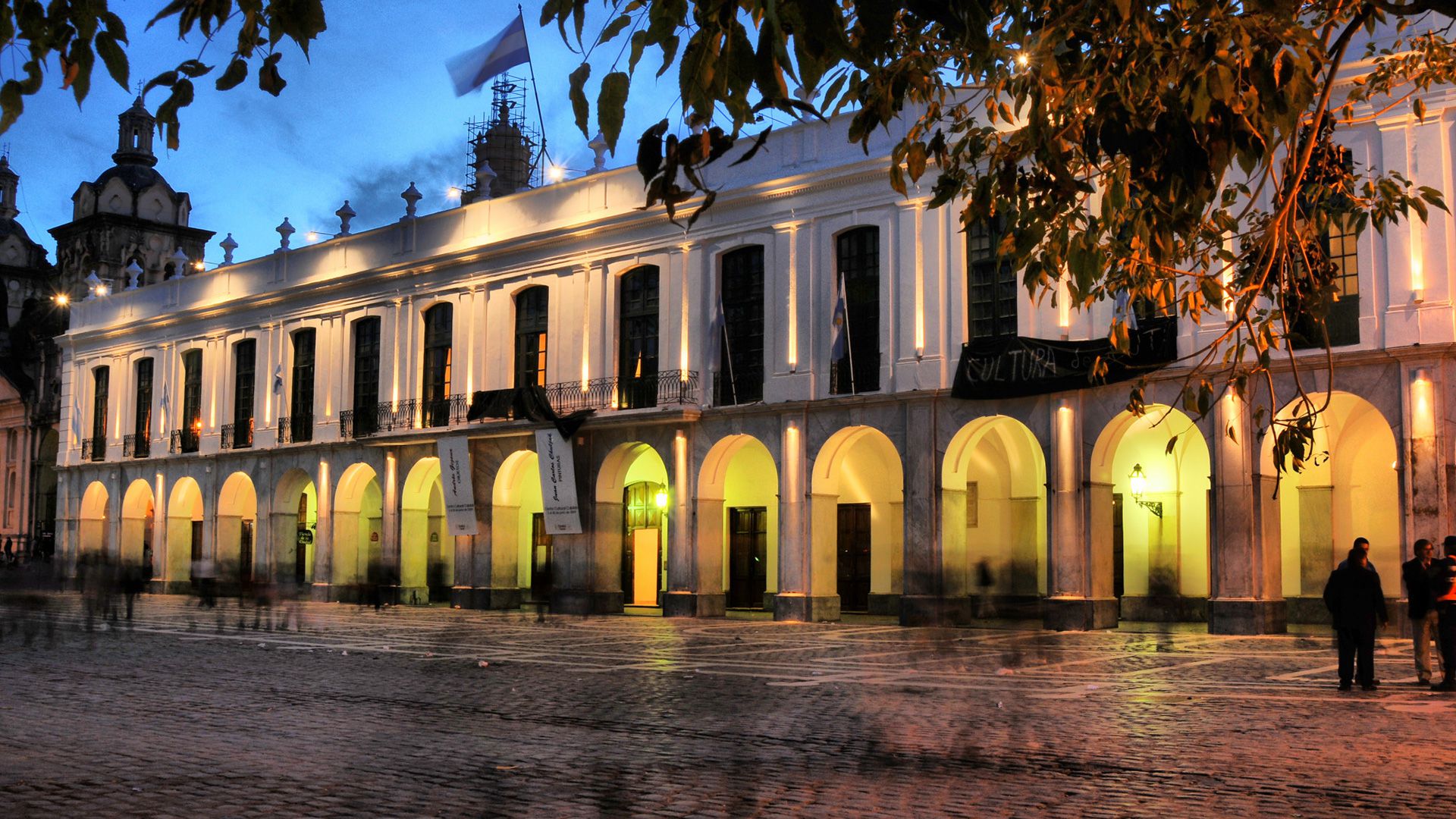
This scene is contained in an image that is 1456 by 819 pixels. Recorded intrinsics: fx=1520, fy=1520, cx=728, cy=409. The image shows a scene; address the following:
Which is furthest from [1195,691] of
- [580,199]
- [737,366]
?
[580,199]

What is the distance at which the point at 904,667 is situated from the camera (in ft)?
57.5

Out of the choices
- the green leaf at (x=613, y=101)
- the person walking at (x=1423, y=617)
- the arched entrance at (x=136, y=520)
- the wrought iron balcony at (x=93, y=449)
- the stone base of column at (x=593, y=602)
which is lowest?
the stone base of column at (x=593, y=602)

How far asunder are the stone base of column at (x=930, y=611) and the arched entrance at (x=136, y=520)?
28.8 metres

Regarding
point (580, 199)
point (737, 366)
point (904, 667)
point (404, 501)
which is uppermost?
point (580, 199)

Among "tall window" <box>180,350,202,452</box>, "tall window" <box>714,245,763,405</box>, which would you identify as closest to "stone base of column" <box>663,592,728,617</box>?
"tall window" <box>714,245,763,405</box>

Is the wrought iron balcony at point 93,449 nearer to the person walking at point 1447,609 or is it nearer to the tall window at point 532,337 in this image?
the tall window at point 532,337

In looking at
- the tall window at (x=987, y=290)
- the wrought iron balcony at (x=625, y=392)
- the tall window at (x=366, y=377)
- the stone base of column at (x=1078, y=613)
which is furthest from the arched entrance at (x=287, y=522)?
the stone base of column at (x=1078, y=613)

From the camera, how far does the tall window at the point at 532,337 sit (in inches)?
1380

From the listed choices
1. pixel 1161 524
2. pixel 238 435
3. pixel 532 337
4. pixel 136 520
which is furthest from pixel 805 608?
pixel 136 520

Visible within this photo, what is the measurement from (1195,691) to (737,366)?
1754 cm

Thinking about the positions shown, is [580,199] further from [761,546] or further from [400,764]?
[400,764]

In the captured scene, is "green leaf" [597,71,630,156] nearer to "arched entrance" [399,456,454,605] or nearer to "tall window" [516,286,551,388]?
"tall window" [516,286,551,388]

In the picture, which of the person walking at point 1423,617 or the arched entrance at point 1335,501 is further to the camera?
the arched entrance at point 1335,501

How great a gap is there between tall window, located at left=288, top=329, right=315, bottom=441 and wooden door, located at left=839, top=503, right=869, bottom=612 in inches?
640
